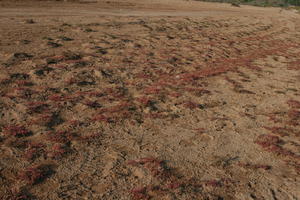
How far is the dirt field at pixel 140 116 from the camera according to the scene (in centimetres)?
508

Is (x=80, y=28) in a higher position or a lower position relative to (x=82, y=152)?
higher

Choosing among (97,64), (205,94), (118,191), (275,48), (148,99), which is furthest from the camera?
(275,48)

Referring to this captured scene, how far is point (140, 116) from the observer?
721 cm

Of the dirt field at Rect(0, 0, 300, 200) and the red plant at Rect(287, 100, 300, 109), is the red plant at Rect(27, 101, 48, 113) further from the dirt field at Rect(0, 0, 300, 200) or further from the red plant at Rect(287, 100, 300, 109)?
the red plant at Rect(287, 100, 300, 109)

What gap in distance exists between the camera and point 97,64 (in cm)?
987

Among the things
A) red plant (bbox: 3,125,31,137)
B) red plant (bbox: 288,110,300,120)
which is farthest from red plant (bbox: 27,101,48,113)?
red plant (bbox: 288,110,300,120)

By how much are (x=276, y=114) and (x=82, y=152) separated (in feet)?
16.0

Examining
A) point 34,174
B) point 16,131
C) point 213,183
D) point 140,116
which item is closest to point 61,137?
point 16,131

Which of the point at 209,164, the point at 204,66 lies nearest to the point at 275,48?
the point at 204,66

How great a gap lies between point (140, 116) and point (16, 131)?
2.59m

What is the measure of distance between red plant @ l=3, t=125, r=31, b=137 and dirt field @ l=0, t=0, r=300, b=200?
0.06 ft

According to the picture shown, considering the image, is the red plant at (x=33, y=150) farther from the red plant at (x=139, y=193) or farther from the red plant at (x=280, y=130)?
the red plant at (x=280, y=130)

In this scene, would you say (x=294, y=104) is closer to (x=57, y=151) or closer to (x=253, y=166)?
(x=253, y=166)

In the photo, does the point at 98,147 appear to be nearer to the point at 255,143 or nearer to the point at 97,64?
the point at 255,143
